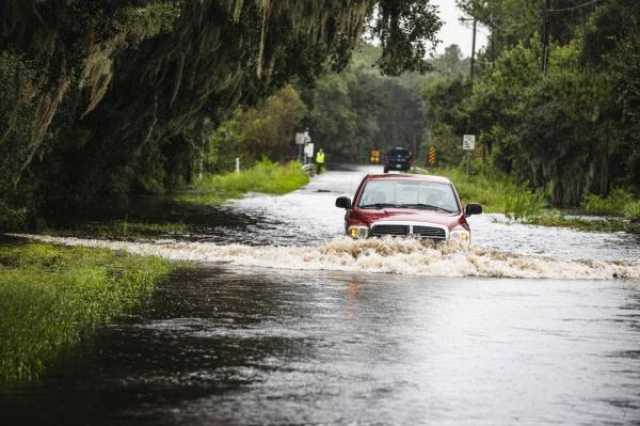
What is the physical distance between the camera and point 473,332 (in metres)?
12.9

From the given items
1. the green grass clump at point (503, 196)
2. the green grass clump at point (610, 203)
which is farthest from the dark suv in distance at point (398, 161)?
the green grass clump at point (610, 203)

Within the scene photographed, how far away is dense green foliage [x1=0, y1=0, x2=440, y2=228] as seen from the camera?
734 inches

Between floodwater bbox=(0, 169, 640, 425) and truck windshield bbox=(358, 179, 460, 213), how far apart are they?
38.5 inches

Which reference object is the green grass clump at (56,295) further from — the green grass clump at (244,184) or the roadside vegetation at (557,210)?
the green grass clump at (244,184)

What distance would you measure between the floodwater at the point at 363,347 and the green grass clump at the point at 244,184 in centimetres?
2533

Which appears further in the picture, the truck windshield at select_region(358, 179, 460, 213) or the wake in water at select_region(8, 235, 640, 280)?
the truck windshield at select_region(358, 179, 460, 213)

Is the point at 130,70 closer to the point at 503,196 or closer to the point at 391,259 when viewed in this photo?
the point at 391,259

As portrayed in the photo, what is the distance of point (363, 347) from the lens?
11.6m

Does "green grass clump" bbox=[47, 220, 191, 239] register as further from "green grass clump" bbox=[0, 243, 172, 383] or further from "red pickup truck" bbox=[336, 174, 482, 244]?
"red pickup truck" bbox=[336, 174, 482, 244]

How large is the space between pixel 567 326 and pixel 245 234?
49.1ft

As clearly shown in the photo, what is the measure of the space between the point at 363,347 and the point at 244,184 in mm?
45189

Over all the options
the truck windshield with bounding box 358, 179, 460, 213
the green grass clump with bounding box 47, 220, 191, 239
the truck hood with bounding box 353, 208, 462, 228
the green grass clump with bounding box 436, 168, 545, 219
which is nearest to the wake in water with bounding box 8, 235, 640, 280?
the truck hood with bounding box 353, 208, 462, 228

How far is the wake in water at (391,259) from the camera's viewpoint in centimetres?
1962

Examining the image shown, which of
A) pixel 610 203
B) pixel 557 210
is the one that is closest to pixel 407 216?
pixel 557 210
